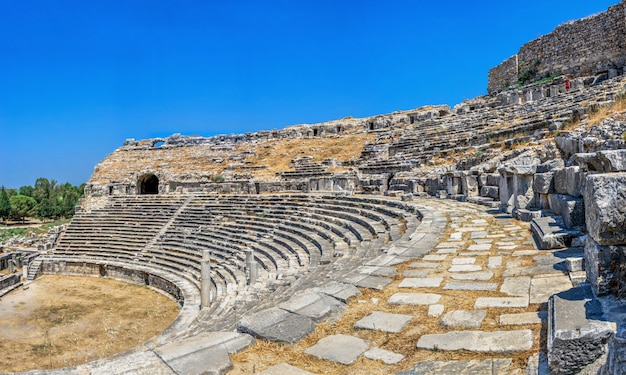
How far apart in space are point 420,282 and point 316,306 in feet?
3.83

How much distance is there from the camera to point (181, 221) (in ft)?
66.1

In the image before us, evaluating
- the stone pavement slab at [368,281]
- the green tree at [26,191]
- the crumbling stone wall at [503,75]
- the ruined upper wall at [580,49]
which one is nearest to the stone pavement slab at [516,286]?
the stone pavement slab at [368,281]

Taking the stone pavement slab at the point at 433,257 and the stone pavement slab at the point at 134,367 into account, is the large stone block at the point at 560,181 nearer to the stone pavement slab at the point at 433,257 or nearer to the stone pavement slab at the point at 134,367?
the stone pavement slab at the point at 433,257

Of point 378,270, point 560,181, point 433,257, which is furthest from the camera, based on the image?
point 560,181

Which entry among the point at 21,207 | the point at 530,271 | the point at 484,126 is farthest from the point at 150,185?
the point at 530,271

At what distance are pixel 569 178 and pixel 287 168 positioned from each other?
2092 cm

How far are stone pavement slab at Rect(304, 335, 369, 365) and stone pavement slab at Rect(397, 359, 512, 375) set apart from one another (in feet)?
1.34

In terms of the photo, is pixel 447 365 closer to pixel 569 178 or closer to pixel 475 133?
pixel 569 178

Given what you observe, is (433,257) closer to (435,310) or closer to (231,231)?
(435,310)

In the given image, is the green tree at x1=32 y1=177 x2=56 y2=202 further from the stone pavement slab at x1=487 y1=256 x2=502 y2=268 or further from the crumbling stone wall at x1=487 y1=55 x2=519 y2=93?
the stone pavement slab at x1=487 y1=256 x2=502 y2=268

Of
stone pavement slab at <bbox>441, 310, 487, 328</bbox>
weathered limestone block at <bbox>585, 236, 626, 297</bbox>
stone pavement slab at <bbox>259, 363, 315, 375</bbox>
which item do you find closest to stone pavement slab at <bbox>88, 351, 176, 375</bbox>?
stone pavement slab at <bbox>259, 363, 315, 375</bbox>

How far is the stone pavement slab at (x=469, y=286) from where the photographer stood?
12.8 ft

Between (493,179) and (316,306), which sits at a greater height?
(493,179)

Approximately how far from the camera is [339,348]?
2955mm
